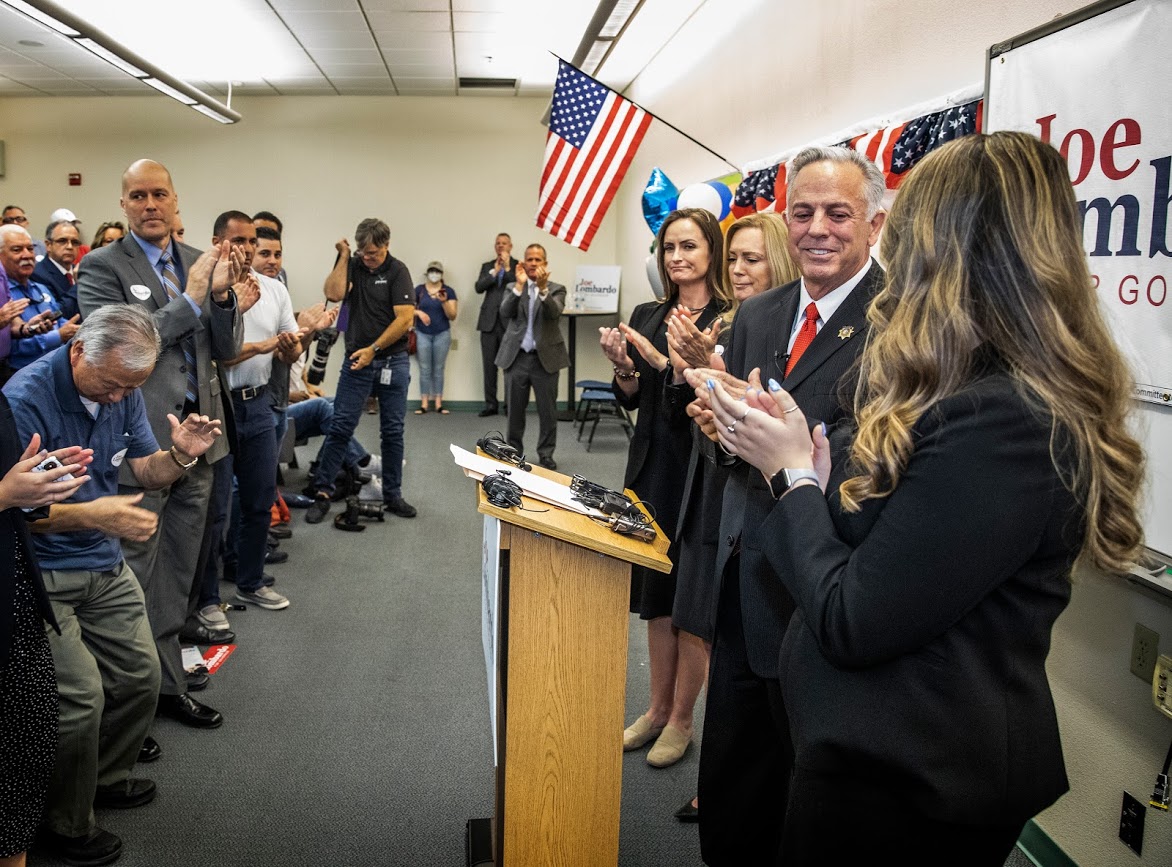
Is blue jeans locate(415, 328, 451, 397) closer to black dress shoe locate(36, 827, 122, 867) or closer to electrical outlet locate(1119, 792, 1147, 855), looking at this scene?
black dress shoe locate(36, 827, 122, 867)

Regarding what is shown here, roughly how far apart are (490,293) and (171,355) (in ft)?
22.1

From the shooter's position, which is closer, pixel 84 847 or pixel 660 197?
pixel 84 847

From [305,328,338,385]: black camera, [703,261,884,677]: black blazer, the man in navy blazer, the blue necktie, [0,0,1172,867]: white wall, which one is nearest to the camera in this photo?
[703,261,884,677]: black blazer

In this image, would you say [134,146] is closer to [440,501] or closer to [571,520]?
[440,501]

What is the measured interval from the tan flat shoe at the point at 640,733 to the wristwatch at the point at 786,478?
172 centimetres

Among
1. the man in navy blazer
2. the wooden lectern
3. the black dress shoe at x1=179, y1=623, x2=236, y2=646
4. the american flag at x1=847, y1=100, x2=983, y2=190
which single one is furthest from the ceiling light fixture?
the wooden lectern

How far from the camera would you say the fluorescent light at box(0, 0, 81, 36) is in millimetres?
4637

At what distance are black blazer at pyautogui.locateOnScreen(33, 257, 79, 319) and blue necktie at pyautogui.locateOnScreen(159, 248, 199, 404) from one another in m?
2.44

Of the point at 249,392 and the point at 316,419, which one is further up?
the point at 249,392

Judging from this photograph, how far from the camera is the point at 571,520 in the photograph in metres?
1.72

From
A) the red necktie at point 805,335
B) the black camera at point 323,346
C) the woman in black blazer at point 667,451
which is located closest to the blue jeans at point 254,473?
the black camera at point 323,346

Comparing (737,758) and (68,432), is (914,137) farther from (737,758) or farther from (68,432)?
(68,432)

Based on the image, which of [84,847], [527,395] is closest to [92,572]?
[84,847]

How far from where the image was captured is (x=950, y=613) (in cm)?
106
